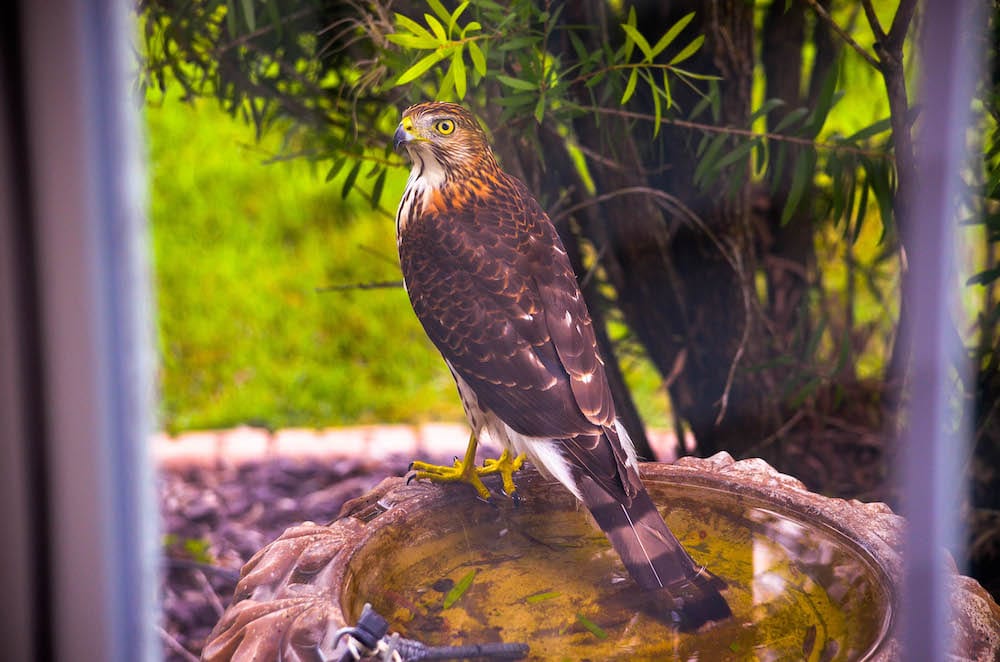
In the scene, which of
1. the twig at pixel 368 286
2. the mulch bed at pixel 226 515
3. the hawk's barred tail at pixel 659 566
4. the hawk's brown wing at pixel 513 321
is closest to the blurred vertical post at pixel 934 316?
the hawk's barred tail at pixel 659 566

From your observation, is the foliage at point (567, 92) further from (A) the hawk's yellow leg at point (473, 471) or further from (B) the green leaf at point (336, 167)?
(A) the hawk's yellow leg at point (473, 471)

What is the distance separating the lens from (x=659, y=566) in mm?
1253

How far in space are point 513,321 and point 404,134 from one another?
0.96ft

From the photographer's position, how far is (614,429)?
53.3 inches

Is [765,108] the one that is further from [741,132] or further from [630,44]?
[630,44]

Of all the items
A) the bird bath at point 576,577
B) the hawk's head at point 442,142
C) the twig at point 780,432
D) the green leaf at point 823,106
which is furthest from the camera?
the twig at point 780,432

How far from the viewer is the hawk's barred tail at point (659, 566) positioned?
49.2 inches

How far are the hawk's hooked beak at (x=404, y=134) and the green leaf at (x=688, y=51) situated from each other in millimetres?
426

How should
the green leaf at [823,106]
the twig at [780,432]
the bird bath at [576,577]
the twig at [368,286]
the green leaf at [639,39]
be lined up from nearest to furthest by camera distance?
the bird bath at [576,577] → the green leaf at [639,39] → the green leaf at [823,106] → the twig at [368,286] → the twig at [780,432]

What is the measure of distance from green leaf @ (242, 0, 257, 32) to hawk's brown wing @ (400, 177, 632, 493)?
40cm

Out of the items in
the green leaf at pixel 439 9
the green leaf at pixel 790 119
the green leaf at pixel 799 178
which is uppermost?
the green leaf at pixel 439 9

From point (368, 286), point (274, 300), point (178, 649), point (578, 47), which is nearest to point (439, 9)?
point (578, 47)

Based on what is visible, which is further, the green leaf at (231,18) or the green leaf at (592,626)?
the green leaf at (231,18)

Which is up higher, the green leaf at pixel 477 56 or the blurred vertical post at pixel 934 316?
the green leaf at pixel 477 56
